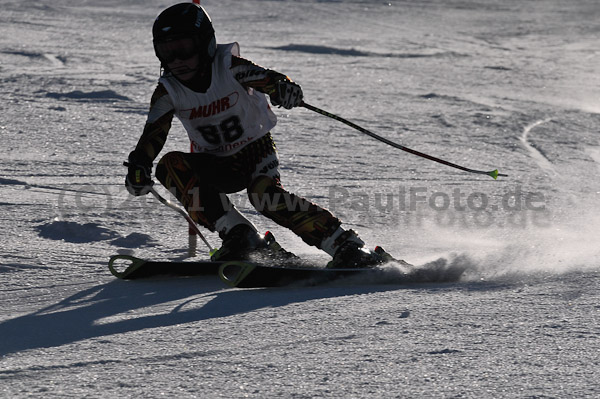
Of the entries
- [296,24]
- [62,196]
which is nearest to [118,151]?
[62,196]

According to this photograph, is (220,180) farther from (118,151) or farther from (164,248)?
(118,151)

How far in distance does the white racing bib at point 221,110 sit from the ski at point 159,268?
601 mm

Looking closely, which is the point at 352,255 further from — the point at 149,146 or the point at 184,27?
the point at 184,27

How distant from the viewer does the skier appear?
3.73 metres

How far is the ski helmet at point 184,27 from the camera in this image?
3719 mm

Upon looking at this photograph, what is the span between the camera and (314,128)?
24.7ft

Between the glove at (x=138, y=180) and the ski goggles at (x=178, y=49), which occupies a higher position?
the ski goggles at (x=178, y=49)

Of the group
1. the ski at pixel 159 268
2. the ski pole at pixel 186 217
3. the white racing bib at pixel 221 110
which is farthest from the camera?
the ski pole at pixel 186 217

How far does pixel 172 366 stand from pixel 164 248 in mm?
1863

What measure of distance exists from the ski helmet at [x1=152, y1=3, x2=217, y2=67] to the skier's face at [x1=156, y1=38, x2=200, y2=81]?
0.01 meters

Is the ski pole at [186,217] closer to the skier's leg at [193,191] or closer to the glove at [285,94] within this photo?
the skier's leg at [193,191]

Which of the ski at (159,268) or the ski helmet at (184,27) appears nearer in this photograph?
the ski at (159,268)

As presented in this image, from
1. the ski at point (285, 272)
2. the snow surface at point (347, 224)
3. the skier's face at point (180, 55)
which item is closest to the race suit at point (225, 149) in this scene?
the skier's face at point (180, 55)

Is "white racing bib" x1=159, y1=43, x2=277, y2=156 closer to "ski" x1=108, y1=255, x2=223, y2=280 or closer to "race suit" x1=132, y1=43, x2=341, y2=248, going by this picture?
"race suit" x1=132, y1=43, x2=341, y2=248
